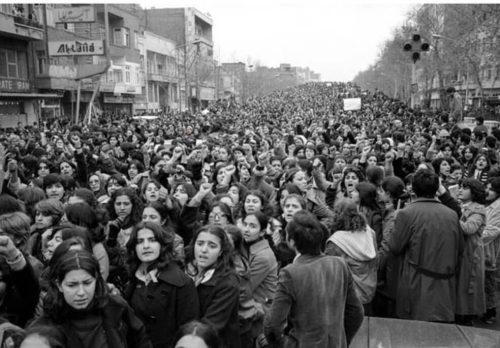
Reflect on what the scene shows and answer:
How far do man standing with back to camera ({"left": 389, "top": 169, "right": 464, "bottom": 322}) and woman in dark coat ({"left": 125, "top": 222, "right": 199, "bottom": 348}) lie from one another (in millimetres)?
2185

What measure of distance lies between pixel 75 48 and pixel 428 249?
23014 millimetres

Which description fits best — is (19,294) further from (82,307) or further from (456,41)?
(456,41)

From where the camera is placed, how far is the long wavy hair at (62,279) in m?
2.68

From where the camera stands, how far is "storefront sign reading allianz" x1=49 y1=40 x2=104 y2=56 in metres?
23.8

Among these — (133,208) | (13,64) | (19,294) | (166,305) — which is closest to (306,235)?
(166,305)

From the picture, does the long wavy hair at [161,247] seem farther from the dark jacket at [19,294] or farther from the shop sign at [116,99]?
the shop sign at [116,99]

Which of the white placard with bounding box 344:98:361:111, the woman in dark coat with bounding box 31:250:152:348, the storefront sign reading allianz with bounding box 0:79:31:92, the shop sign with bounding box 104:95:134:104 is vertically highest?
the storefront sign reading allianz with bounding box 0:79:31:92

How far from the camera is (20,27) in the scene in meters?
27.1

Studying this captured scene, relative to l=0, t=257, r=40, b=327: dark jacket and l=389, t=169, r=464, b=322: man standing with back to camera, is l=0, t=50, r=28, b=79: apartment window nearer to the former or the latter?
l=0, t=257, r=40, b=327: dark jacket

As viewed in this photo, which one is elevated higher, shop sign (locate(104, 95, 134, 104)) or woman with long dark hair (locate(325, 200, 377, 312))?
shop sign (locate(104, 95, 134, 104))

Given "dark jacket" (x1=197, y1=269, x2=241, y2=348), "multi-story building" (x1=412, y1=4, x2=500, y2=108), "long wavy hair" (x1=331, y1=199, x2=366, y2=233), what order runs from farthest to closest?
"multi-story building" (x1=412, y1=4, x2=500, y2=108)
"long wavy hair" (x1=331, y1=199, x2=366, y2=233)
"dark jacket" (x1=197, y1=269, x2=241, y2=348)

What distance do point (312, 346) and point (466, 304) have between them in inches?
102

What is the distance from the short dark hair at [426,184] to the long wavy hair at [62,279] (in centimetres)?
294

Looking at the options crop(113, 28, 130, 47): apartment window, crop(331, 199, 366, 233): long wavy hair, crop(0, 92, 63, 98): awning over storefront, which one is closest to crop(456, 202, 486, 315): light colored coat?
crop(331, 199, 366, 233): long wavy hair
